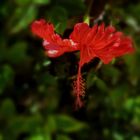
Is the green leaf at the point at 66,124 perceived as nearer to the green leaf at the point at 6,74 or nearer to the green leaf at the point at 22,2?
the green leaf at the point at 6,74

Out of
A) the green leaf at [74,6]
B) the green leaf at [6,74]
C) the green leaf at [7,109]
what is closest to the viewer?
the green leaf at [74,6]

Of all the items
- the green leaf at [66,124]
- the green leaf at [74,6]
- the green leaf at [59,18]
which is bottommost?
the green leaf at [66,124]

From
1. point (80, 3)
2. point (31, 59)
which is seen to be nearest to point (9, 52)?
point (31, 59)

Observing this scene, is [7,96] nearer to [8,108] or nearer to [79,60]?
[8,108]

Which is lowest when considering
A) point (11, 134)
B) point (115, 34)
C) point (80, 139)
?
point (80, 139)

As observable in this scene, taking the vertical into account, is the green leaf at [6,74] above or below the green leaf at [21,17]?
below

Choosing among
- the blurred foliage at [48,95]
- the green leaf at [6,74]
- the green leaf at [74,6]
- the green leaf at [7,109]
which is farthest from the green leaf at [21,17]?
the green leaf at [74,6]

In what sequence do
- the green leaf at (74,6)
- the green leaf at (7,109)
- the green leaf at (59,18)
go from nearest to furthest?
the green leaf at (59,18)
the green leaf at (74,6)
the green leaf at (7,109)
